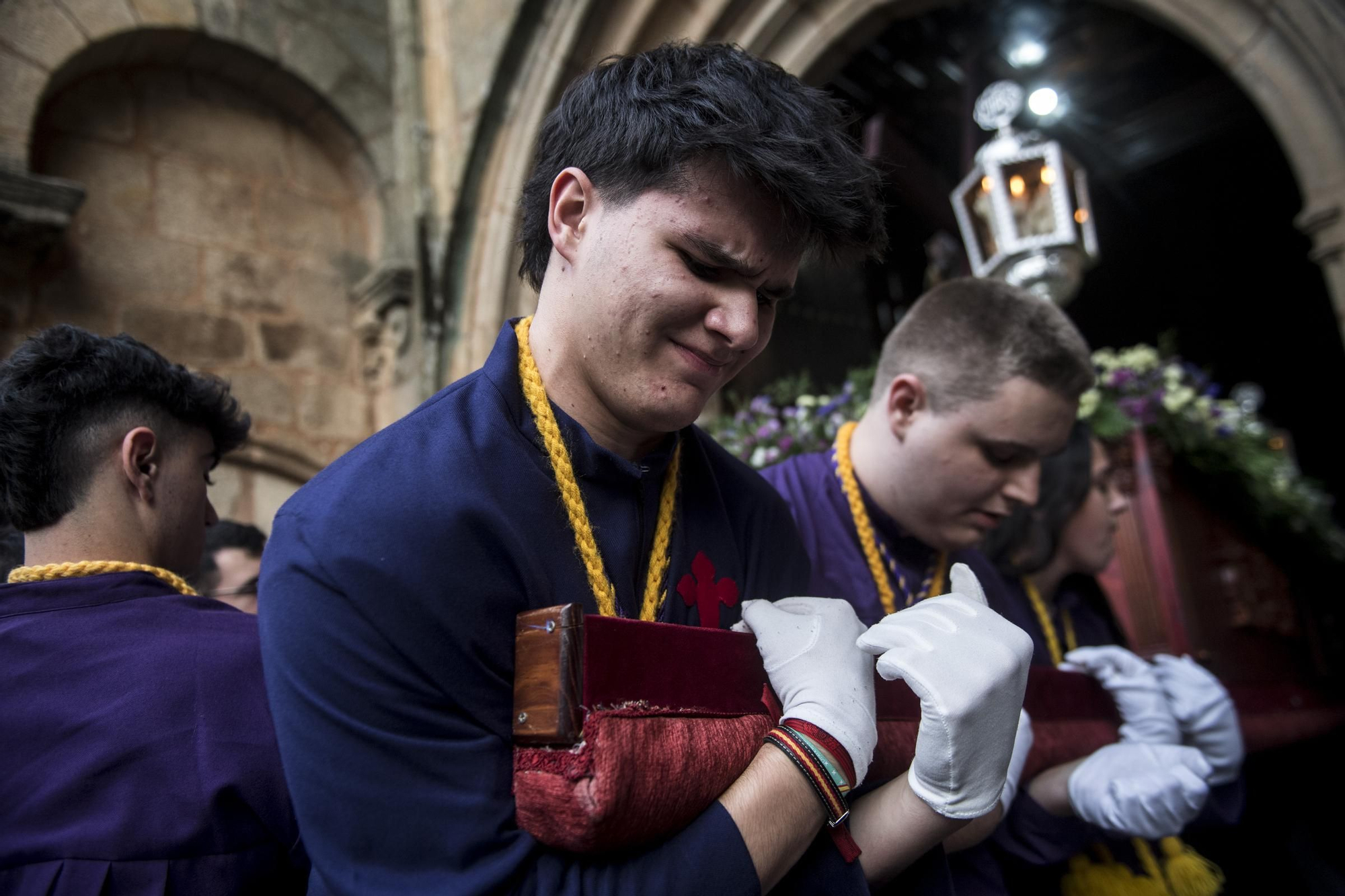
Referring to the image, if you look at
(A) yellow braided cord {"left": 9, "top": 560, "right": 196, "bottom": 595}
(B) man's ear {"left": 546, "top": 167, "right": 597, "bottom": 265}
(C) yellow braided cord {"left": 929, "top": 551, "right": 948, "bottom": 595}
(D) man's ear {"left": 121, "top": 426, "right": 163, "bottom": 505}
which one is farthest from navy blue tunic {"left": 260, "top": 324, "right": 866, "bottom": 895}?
(C) yellow braided cord {"left": 929, "top": 551, "right": 948, "bottom": 595}

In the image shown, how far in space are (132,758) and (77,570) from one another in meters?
0.44

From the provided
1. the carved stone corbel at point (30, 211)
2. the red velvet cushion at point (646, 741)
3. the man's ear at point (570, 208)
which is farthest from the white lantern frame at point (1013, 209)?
the carved stone corbel at point (30, 211)

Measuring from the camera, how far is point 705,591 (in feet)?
4.45

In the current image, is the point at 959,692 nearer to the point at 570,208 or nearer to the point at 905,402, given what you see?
the point at 570,208

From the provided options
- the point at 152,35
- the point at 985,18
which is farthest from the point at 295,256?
the point at 985,18

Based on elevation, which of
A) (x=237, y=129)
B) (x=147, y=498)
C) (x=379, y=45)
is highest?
(x=379, y=45)

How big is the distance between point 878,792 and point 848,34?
411cm

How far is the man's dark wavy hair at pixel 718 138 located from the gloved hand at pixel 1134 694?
1.49m

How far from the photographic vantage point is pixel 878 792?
51.6 inches

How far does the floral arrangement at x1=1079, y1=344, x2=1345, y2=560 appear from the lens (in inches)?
147

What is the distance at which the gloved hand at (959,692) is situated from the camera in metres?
1.18

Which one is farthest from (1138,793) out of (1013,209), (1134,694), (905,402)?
(1013,209)

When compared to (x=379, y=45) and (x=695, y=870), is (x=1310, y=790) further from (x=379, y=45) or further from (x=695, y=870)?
(x=379, y=45)

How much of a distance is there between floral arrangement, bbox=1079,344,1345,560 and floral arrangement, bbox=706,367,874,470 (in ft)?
2.97
